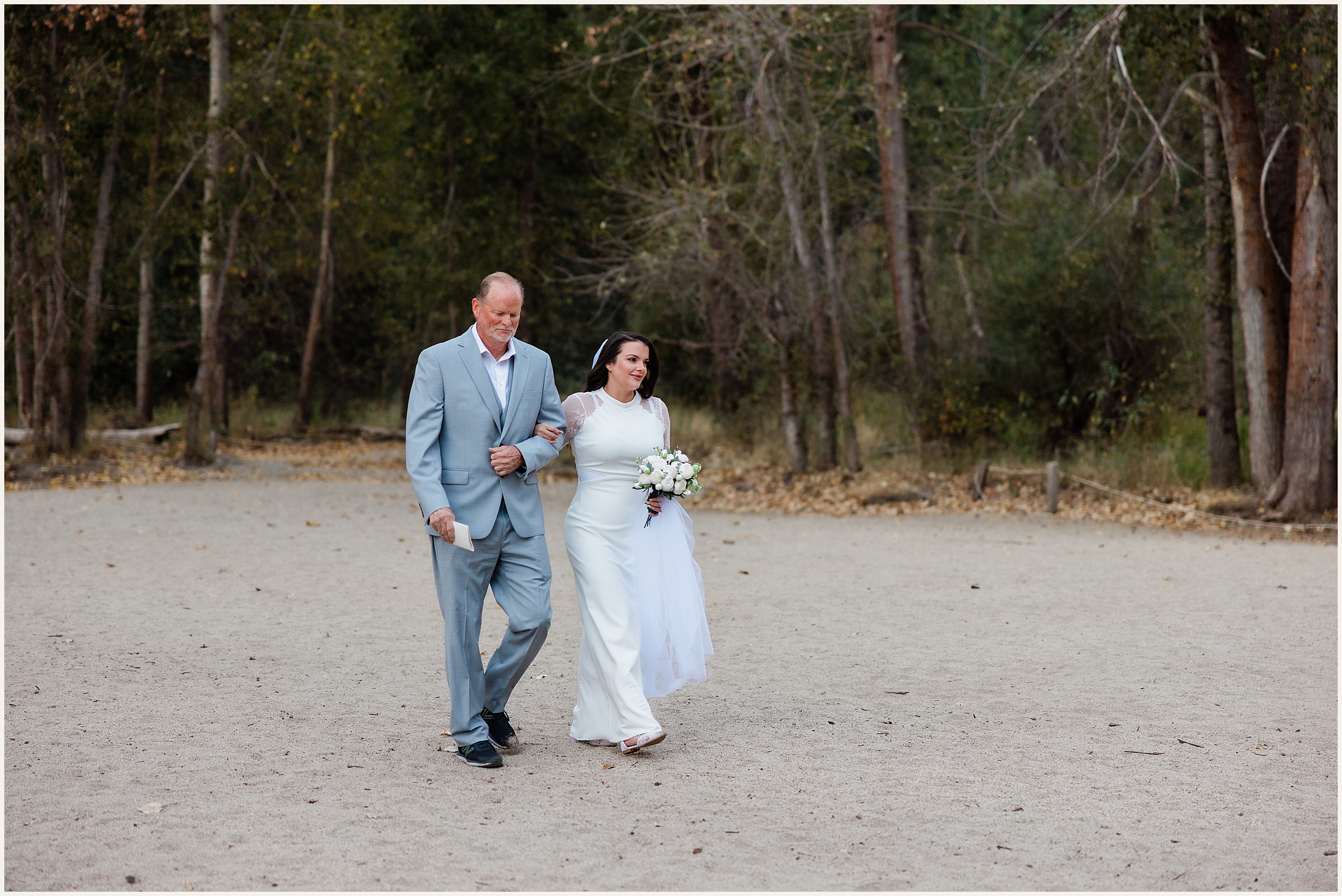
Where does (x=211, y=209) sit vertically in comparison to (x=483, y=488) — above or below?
above

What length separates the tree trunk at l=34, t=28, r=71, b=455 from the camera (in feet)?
59.3

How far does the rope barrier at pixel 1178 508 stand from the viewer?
499 inches

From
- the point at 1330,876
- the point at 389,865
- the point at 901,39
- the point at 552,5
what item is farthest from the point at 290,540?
the point at 901,39

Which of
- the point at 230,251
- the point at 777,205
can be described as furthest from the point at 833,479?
the point at 230,251

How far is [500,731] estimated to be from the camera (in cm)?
546

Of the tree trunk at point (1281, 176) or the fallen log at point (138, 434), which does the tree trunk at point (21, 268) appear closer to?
the fallen log at point (138, 434)

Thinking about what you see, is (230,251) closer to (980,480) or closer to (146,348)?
(146,348)

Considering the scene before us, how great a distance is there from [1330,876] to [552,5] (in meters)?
23.7

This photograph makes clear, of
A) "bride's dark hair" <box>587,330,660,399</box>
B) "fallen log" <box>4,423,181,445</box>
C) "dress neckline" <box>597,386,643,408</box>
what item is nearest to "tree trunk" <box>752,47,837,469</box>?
"bride's dark hair" <box>587,330,660,399</box>

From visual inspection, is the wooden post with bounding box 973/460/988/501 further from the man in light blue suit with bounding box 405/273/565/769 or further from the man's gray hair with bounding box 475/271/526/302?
the man's gray hair with bounding box 475/271/526/302

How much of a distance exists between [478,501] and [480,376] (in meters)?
0.50

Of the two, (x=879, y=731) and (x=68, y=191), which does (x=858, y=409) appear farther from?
(x=879, y=731)

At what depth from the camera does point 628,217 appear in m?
19.0

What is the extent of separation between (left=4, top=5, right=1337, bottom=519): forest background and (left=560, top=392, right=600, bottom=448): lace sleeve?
9.07 meters
